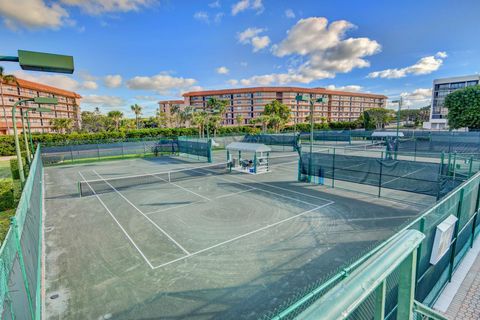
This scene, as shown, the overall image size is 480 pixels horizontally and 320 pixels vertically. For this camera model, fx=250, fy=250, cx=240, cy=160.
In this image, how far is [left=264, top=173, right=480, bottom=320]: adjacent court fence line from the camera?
10.8 ft

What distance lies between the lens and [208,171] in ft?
76.3

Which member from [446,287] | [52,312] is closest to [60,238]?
[52,312]

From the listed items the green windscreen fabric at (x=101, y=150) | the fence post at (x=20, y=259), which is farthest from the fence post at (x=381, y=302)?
the green windscreen fabric at (x=101, y=150)

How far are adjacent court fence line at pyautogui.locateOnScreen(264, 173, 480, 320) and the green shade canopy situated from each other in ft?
20.3

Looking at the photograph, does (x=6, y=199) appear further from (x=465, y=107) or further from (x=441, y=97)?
(x=441, y=97)

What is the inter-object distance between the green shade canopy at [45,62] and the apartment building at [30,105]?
64.5m

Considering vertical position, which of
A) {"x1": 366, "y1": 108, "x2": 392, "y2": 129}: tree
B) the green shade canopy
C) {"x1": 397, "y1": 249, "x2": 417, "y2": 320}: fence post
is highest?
{"x1": 366, "y1": 108, "x2": 392, "y2": 129}: tree

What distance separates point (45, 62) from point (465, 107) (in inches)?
2502

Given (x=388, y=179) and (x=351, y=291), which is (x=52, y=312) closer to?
(x=351, y=291)

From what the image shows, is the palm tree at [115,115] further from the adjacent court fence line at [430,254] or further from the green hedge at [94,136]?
the adjacent court fence line at [430,254]

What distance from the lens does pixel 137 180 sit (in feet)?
65.3

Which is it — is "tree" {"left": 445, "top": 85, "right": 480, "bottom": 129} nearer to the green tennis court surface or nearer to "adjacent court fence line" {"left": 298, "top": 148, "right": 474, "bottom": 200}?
"adjacent court fence line" {"left": 298, "top": 148, "right": 474, "bottom": 200}

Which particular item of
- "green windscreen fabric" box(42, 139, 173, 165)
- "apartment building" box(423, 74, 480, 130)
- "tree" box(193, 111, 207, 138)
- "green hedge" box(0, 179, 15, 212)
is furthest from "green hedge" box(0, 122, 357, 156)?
"apartment building" box(423, 74, 480, 130)

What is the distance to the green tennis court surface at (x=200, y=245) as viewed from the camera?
20.8ft
